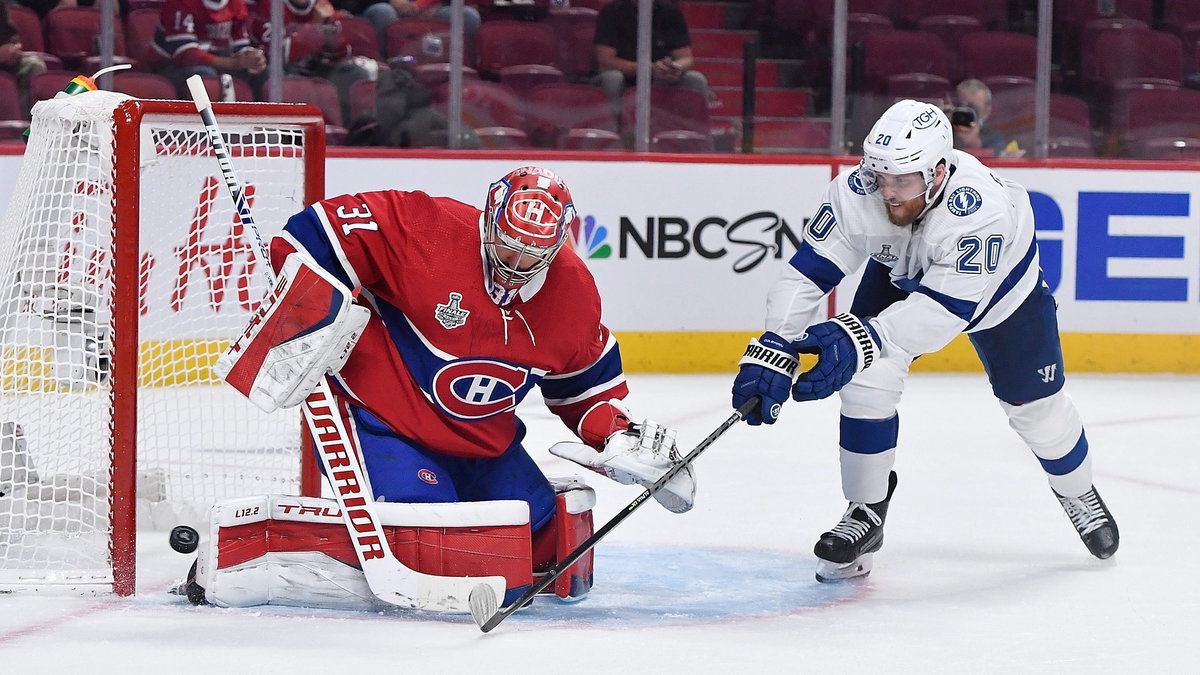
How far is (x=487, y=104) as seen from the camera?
621 centimetres

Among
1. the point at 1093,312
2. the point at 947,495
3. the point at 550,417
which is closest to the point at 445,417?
the point at 947,495

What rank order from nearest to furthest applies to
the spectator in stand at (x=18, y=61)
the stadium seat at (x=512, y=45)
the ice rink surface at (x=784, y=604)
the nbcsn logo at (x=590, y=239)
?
the ice rink surface at (x=784, y=604)
the spectator in stand at (x=18, y=61)
the nbcsn logo at (x=590, y=239)
the stadium seat at (x=512, y=45)

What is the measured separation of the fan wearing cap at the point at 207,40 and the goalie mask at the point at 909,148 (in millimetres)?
3511

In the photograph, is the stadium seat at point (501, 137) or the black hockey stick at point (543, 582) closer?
the black hockey stick at point (543, 582)

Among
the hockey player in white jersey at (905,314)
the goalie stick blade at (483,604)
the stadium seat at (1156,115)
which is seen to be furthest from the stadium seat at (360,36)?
the goalie stick blade at (483,604)

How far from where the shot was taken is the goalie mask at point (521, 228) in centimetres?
270

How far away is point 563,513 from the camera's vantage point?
2.91 meters

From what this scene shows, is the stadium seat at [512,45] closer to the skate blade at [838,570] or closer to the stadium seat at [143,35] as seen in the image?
the stadium seat at [143,35]

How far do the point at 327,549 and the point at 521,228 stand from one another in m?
0.66

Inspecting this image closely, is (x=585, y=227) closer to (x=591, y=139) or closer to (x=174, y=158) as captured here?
(x=591, y=139)

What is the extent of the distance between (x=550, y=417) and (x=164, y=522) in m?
1.89

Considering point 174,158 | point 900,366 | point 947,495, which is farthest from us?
point 947,495

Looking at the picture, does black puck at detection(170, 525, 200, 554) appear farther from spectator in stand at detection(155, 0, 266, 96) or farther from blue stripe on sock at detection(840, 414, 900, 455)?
spectator in stand at detection(155, 0, 266, 96)

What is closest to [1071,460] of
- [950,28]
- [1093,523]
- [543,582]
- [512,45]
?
[1093,523]
